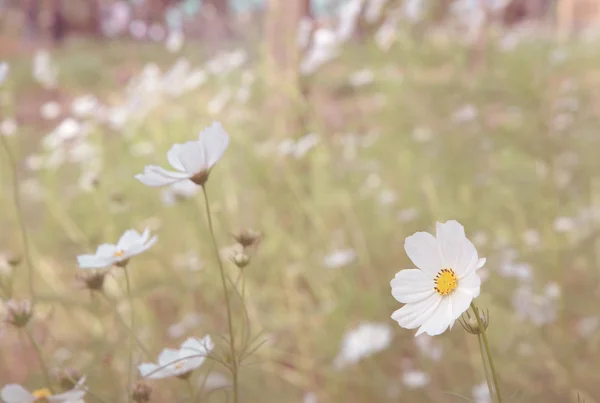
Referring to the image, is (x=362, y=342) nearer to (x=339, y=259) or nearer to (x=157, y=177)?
(x=339, y=259)

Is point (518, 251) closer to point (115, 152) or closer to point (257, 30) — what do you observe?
point (257, 30)

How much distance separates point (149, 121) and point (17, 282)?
547 millimetres

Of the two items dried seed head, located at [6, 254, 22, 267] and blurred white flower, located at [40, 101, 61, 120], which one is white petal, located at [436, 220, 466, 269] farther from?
blurred white flower, located at [40, 101, 61, 120]

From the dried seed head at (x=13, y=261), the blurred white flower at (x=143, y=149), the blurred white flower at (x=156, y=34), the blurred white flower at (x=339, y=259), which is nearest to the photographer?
the dried seed head at (x=13, y=261)

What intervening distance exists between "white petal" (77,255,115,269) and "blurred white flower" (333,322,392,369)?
51cm

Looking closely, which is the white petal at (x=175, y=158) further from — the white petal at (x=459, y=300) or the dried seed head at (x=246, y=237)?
the white petal at (x=459, y=300)

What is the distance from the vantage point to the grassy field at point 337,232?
968 millimetres

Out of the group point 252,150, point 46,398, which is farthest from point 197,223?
point 46,398

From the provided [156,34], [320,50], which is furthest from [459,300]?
[156,34]

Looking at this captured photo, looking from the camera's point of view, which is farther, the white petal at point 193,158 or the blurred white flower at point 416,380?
the blurred white flower at point 416,380

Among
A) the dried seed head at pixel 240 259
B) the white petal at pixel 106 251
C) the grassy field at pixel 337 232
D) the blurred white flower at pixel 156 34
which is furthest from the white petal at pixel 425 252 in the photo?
the blurred white flower at pixel 156 34

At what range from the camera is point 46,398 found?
443 mm

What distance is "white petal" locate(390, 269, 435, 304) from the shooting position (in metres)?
0.36

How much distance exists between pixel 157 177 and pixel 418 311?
20 cm
